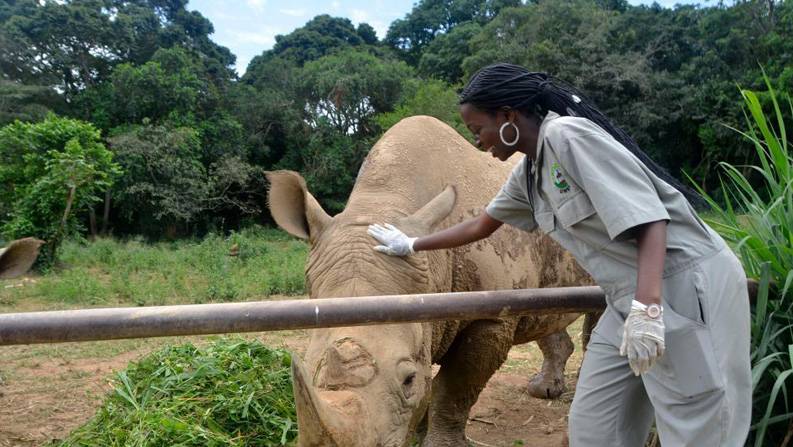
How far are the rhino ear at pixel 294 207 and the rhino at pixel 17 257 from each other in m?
1.24

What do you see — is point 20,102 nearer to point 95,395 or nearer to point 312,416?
point 95,395

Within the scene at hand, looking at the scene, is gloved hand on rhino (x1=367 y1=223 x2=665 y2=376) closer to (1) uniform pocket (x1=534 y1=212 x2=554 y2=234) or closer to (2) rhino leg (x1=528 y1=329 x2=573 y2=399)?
(1) uniform pocket (x1=534 y1=212 x2=554 y2=234)

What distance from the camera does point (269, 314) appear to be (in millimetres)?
2320

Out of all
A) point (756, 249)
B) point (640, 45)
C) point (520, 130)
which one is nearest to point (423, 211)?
point (520, 130)

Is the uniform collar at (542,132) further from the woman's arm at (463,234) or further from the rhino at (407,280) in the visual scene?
the rhino at (407,280)

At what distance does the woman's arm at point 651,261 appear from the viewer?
2064 millimetres

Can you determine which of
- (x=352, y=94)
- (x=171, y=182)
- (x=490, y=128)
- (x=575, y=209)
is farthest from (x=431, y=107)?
(x=575, y=209)

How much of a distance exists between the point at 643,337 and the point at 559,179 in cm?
61

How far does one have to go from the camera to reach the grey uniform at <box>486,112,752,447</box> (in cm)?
217

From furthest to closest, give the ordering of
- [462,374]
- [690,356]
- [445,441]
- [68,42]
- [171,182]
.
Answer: [68,42] < [171,182] < [445,441] < [462,374] < [690,356]

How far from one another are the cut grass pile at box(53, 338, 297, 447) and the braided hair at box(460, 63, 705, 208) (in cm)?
219

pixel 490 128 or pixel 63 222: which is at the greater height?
pixel 490 128

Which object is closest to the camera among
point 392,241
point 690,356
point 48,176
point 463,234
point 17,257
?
point 690,356

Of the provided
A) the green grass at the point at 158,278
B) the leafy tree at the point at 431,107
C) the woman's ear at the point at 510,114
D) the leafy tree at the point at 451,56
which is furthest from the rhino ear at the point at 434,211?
the leafy tree at the point at 451,56
